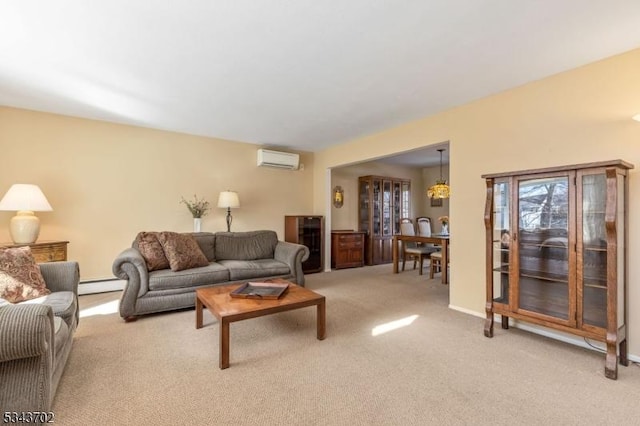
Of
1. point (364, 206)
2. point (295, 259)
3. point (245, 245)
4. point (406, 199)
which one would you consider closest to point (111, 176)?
point (245, 245)

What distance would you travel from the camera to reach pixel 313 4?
5.75 ft

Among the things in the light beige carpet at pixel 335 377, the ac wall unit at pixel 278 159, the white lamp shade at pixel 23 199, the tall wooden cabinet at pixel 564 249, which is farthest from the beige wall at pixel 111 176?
the tall wooden cabinet at pixel 564 249

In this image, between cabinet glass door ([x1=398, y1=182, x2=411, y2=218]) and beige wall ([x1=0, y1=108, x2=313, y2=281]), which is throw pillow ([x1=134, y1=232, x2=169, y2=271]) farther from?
cabinet glass door ([x1=398, y1=182, x2=411, y2=218])

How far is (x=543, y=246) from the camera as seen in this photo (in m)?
2.56

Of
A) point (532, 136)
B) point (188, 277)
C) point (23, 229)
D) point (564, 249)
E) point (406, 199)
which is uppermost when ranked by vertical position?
point (532, 136)

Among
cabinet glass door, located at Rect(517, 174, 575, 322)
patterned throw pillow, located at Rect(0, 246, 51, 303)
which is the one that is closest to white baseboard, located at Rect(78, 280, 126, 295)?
patterned throw pillow, located at Rect(0, 246, 51, 303)

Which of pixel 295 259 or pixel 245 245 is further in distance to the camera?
pixel 245 245

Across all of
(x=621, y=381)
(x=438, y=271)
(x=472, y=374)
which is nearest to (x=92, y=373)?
(x=472, y=374)

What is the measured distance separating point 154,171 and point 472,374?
4610 millimetres

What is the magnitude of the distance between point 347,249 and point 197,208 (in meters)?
2.95

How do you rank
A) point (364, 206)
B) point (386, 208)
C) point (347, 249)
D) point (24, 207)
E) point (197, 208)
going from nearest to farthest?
1. point (24, 207)
2. point (197, 208)
3. point (347, 249)
4. point (364, 206)
5. point (386, 208)

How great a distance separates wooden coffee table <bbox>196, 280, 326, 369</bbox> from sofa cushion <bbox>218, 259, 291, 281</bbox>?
782 millimetres

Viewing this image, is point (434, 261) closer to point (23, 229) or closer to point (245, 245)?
point (245, 245)

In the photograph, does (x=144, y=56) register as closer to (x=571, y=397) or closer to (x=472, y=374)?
(x=472, y=374)
